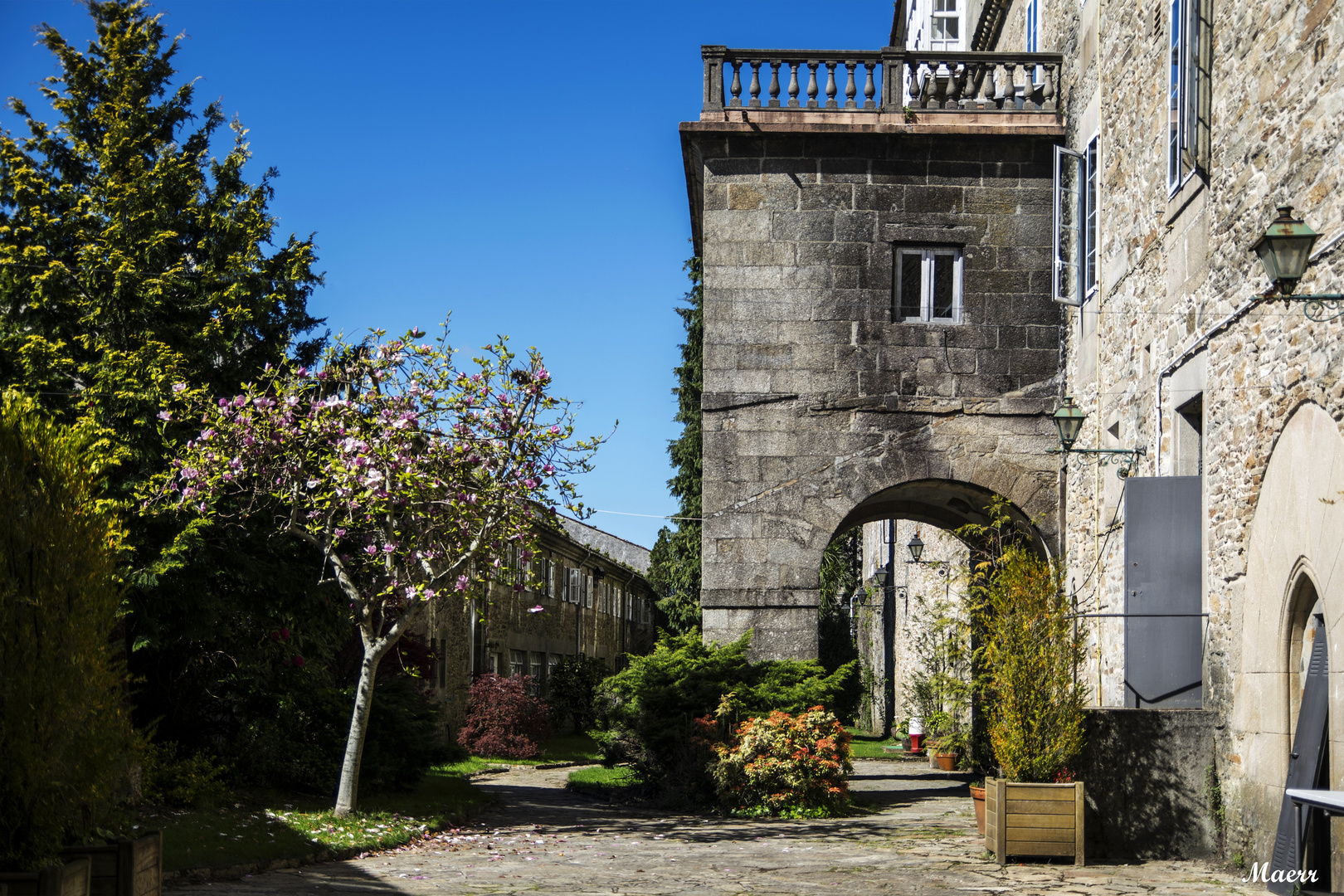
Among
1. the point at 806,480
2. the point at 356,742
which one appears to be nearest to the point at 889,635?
the point at 806,480

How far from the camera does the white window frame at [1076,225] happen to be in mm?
12523

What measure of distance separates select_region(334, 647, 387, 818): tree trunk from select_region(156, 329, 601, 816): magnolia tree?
0.01m

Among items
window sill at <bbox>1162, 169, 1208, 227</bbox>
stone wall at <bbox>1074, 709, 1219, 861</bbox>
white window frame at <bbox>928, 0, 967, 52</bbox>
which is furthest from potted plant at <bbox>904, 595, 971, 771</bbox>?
white window frame at <bbox>928, 0, 967, 52</bbox>

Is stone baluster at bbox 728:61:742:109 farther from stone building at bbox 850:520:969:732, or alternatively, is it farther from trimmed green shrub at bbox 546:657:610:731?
trimmed green shrub at bbox 546:657:610:731

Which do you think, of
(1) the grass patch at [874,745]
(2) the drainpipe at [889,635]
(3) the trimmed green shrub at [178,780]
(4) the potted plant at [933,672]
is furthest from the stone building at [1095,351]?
(2) the drainpipe at [889,635]

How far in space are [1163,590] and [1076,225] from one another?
14.9ft

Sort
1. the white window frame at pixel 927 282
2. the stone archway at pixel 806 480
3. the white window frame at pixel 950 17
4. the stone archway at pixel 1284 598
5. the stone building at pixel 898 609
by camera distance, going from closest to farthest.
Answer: the stone archway at pixel 1284 598 < the stone archway at pixel 806 480 < the white window frame at pixel 927 282 < the stone building at pixel 898 609 < the white window frame at pixel 950 17

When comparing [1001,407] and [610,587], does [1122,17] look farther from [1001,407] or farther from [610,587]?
[610,587]

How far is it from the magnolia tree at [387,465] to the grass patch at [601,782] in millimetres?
4286

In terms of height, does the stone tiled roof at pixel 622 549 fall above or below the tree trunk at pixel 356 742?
above

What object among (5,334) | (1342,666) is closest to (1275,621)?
(1342,666)

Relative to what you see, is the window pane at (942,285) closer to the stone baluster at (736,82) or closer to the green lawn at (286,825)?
the stone baluster at (736,82)

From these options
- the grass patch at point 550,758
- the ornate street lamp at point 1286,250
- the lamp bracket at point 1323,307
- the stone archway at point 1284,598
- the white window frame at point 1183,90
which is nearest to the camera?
the ornate street lamp at point 1286,250

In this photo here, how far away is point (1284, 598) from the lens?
7863 mm
